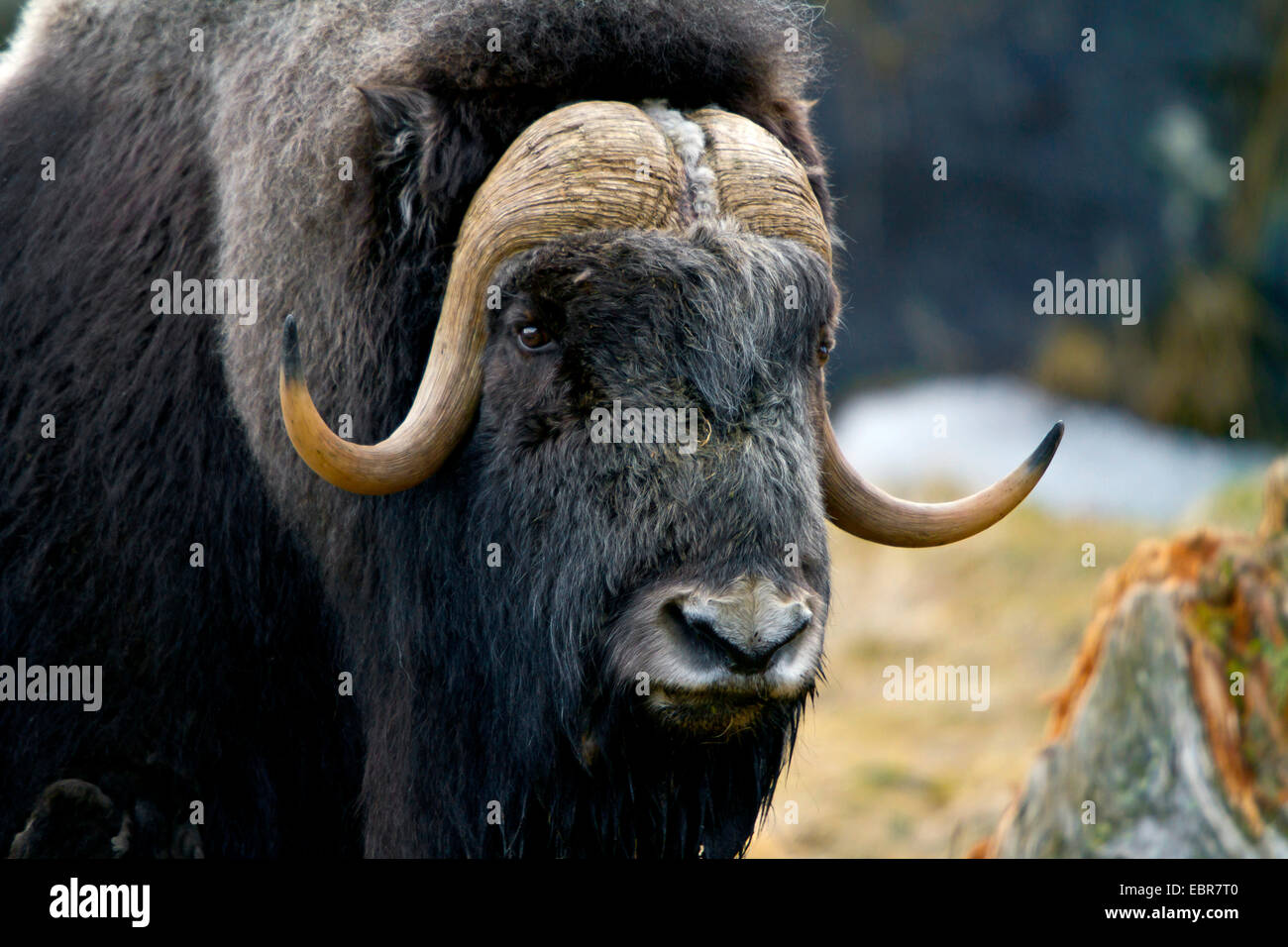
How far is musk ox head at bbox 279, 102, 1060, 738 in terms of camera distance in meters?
2.60

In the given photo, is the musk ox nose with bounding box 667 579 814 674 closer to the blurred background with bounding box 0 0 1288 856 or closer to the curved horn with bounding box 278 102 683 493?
the curved horn with bounding box 278 102 683 493

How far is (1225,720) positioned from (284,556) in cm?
274

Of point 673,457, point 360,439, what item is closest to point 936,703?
point 360,439

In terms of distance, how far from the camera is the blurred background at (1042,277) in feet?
27.9

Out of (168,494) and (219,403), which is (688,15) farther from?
(168,494)

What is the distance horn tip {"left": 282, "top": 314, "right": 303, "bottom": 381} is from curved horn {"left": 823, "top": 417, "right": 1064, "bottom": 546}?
1235 millimetres

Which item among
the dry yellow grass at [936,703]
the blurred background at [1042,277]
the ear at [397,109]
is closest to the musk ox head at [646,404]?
the ear at [397,109]

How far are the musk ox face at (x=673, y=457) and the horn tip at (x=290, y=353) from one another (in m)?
0.43

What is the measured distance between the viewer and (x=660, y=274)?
2711 millimetres

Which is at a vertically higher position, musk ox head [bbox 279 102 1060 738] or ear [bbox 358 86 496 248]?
ear [bbox 358 86 496 248]

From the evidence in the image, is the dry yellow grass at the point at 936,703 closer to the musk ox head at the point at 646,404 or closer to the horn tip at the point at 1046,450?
the horn tip at the point at 1046,450

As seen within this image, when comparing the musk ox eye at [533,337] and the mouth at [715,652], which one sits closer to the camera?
the mouth at [715,652]

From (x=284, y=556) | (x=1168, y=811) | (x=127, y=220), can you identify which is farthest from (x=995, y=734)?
(x=127, y=220)

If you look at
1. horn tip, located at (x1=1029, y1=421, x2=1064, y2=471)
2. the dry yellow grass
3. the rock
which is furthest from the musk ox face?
the dry yellow grass
